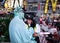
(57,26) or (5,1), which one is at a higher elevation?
(5,1)

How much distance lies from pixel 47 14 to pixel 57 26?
12.3 inches

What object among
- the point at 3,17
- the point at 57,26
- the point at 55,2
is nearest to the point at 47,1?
the point at 55,2

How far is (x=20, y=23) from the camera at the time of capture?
5.41 m

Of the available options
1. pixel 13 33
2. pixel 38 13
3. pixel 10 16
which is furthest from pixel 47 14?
pixel 13 33

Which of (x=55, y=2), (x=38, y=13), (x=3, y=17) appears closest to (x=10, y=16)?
(x=3, y=17)

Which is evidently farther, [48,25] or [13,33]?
[48,25]

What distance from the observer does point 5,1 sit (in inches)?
246

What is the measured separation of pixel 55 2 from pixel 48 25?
1.58 feet

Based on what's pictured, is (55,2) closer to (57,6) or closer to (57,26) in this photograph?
(57,6)

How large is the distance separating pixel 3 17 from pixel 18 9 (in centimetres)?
65

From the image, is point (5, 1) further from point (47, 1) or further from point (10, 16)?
point (47, 1)

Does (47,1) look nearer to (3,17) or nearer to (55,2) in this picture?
(55,2)

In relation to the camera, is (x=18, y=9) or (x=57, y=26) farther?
(x=57, y=26)

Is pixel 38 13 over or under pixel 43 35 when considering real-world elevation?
over
